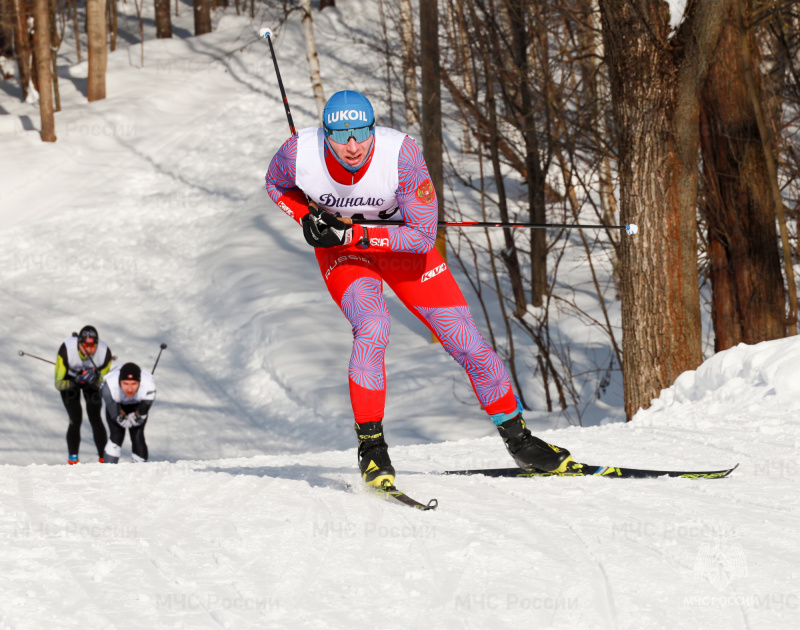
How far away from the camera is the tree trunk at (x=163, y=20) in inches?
1089

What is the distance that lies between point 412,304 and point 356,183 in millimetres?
590

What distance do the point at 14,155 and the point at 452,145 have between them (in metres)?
10.4

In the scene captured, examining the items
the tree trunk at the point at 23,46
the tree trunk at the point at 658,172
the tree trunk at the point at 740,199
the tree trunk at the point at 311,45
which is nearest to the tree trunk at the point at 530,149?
the tree trunk at the point at 740,199

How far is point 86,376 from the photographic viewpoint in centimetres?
866

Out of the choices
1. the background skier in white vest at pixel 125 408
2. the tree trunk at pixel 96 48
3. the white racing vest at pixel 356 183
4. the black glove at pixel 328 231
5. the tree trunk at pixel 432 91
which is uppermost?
the tree trunk at pixel 96 48

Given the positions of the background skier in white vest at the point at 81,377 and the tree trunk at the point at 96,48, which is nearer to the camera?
the background skier in white vest at the point at 81,377

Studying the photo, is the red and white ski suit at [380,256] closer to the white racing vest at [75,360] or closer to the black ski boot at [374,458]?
the black ski boot at [374,458]

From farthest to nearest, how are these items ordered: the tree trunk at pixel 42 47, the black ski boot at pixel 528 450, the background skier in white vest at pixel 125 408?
the tree trunk at pixel 42 47 → the background skier in white vest at pixel 125 408 → the black ski boot at pixel 528 450

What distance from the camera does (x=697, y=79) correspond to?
590 cm

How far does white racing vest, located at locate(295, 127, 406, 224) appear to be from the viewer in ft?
11.5

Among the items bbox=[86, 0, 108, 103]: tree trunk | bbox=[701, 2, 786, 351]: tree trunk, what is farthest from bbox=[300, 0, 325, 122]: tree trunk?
bbox=[701, 2, 786, 351]: tree trunk

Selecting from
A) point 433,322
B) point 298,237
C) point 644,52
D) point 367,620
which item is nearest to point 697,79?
point 644,52

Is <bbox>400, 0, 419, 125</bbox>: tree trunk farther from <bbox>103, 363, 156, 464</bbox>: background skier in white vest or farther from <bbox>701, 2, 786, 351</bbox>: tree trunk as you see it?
<bbox>103, 363, 156, 464</bbox>: background skier in white vest

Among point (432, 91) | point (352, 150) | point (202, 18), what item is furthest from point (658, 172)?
point (202, 18)
